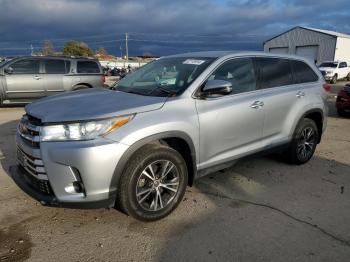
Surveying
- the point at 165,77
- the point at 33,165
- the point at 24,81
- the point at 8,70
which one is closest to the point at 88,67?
the point at 24,81

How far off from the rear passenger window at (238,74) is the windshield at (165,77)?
0.20m

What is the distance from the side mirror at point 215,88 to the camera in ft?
12.1

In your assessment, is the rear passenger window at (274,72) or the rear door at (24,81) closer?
the rear passenger window at (274,72)

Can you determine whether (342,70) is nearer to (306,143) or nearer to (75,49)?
(306,143)

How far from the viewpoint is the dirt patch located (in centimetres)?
294

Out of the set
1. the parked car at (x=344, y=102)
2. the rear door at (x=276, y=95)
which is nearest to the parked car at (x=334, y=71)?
the parked car at (x=344, y=102)

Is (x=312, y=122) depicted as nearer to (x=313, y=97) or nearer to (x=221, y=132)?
(x=313, y=97)

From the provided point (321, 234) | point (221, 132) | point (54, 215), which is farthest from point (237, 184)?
point (54, 215)

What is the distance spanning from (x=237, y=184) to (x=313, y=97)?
193 centimetres

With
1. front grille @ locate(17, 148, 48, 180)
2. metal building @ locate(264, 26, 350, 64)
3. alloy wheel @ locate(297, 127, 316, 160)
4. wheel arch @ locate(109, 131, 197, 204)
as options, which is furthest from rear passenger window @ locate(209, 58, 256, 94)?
metal building @ locate(264, 26, 350, 64)

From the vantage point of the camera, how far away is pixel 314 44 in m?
36.9

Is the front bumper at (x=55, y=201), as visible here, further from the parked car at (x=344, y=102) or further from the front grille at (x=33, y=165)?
the parked car at (x=344, y=102)

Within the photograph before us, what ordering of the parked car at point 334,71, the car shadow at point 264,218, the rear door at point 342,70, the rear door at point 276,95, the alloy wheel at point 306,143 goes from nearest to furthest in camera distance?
the car shadow at point 264,218, the rear door at point 276,95, the alloy wheel at point 306,143, the parked car at point 334,71, the rear door at point 342,70

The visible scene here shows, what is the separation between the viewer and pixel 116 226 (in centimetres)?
347
